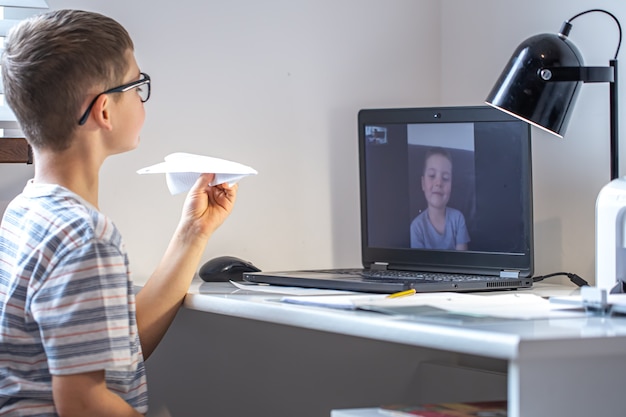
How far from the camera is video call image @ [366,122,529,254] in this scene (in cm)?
144

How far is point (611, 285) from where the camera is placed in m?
1.20

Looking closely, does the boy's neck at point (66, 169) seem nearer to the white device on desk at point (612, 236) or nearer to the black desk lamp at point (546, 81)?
the black desk lamp at point (546, 81)

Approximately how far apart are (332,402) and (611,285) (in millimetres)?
637

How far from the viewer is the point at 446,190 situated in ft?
5.00

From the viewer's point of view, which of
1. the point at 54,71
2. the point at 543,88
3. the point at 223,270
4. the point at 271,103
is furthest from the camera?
the point at 271,103

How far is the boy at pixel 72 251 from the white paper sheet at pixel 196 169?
0.23 feet

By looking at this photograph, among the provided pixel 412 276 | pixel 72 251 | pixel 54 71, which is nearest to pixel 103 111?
pixel 54 71

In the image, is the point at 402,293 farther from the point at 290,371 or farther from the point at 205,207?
the point at 290,371

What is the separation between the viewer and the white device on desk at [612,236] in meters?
1.18

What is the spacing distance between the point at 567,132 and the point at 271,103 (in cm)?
57

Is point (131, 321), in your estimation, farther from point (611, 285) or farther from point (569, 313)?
point (611, 285)

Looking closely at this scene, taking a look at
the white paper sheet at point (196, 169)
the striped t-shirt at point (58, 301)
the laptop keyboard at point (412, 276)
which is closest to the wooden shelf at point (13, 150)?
the white paper sheet at point (196, 169)

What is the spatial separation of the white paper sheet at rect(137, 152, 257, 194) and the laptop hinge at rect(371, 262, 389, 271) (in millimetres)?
362

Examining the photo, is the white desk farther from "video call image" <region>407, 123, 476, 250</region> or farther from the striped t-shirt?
the striped t-shirt
